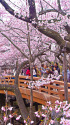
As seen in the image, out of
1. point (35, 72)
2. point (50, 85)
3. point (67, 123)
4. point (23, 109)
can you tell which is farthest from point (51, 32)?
point (35, 72)

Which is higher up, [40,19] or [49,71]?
[40,19]

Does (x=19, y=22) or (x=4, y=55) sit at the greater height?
(x=19, y=22)

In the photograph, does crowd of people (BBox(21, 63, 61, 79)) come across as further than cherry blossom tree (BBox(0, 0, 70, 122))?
Yes

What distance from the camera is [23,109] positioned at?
20.1ft

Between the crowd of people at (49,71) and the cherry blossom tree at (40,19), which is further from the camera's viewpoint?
the crowd of people at (49,71)

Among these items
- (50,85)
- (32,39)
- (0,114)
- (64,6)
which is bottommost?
(0,114)

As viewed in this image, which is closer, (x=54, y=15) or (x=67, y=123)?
(x=67, y=123)

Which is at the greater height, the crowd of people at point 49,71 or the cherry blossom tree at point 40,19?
the cherry blossom tree at point 40,19

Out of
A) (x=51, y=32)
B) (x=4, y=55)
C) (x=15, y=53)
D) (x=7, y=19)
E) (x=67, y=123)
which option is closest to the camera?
(x=67, y=123)

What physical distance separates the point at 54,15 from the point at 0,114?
26.4ft

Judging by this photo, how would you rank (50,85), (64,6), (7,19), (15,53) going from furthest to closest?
(15,53), (7,19), (50,85), (64,6)

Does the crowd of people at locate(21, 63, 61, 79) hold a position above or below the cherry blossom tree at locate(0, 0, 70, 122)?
below

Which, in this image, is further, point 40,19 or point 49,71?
point 49,71

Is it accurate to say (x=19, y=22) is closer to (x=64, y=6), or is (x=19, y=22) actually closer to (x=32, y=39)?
(x=32, y=39)
